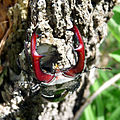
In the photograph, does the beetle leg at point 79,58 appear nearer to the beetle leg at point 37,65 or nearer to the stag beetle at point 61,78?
the stag beetle at point 61,78

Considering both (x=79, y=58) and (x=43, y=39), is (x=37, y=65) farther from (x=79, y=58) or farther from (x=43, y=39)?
(x=79, y=58)

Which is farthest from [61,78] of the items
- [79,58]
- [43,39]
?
[43,39]

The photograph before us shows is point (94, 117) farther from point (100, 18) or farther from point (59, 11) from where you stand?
point (59, 11)

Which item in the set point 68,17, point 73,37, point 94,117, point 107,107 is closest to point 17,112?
point 73,37

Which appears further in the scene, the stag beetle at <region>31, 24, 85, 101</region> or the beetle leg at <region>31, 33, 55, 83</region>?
the stag beetle at <region>31, 24, 85, 101</region>

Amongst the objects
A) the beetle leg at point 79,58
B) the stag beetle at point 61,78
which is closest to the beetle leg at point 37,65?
the stag beetle at point 61,78

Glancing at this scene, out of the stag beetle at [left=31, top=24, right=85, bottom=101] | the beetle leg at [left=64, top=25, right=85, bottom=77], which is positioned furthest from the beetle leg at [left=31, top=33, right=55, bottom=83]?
the beetle leg at [left=64, top=25, right=85, bottom=77]

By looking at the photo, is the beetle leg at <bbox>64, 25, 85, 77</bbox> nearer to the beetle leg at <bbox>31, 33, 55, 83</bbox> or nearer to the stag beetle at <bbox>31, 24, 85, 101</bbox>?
the stag beetle at <bbox>31, 24, 85, 101</bbox>

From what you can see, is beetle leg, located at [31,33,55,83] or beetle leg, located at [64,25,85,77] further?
beetle leg, located at [64,25,85,77]
